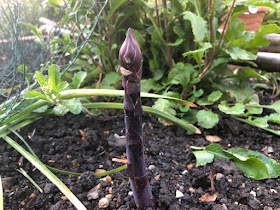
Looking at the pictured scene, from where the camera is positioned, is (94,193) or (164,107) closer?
(94,193)

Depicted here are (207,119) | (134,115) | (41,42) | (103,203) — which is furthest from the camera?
(41,42)

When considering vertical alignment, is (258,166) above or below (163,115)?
below

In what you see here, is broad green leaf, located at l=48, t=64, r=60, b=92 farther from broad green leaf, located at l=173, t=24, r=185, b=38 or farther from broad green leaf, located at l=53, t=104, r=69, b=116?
broad green leaf, located at l=173, t=24, r=185, b=38

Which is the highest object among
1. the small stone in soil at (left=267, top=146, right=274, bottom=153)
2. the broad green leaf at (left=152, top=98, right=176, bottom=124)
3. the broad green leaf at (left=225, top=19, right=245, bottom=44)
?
the broad green leaf at (left=225, top=19, right=245, bottom=44)

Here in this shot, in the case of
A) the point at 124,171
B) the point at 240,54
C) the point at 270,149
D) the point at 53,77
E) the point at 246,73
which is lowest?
the point at 270,149

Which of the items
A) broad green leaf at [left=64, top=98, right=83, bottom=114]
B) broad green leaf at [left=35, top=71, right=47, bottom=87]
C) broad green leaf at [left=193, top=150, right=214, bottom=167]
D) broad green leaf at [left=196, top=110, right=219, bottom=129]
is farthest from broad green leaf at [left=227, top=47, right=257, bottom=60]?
broad green leaf at [left=35, top=71, right=47, bottom=87]

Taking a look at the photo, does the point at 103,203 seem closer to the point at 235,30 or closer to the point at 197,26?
the point at 197,26

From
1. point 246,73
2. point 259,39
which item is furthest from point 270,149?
point 259,39

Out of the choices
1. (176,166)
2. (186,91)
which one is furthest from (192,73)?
(176,166)
